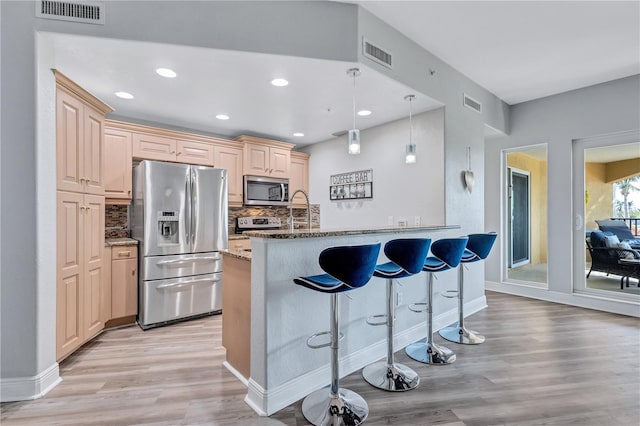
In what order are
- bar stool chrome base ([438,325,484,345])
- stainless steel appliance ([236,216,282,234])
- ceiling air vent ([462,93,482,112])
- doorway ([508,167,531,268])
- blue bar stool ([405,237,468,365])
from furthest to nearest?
1. doorway ([508,167,531,268])
2. stainless steel appliance ([236,216,282,234])
3. ceiling air vent ([462,93,482,112])
4. bar stool chrome base ([438,325,484,345])
5. blue bar stool ([405,237,468,365])

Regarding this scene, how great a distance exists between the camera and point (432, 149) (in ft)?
11.1

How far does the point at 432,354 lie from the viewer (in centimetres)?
255

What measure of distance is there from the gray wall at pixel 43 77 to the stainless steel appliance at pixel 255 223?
8.21ft

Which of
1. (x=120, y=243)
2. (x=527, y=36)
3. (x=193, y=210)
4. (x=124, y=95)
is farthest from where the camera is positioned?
(x=193, y=210)

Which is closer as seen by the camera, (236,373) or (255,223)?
(236,373)

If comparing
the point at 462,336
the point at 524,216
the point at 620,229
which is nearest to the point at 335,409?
the point at 462,336

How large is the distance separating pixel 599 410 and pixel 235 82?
3.58 meters

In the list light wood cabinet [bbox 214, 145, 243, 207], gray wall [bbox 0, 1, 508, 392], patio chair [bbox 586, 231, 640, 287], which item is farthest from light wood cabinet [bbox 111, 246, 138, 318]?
patio chair [bbox 586, 231, 640, 287]

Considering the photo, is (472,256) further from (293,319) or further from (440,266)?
Answer: (293,319)

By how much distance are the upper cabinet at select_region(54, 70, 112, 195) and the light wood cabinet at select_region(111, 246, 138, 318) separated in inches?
27.8

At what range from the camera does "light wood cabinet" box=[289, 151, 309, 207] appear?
5.06 metres

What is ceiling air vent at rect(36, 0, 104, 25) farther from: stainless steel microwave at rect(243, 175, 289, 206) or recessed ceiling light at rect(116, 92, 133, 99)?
stainless steel microwave at rect(243, 175, 289, 206)

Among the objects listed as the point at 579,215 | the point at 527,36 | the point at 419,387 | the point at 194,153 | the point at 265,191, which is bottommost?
the point at 419,387

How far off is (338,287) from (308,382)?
2.69 ft
